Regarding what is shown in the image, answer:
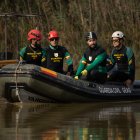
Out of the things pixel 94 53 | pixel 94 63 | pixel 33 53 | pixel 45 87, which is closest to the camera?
pixel 45 87

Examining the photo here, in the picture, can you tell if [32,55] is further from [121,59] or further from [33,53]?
[121,59]

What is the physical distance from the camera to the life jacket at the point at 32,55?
54.6 feet

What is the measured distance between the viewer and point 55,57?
54.5 feet

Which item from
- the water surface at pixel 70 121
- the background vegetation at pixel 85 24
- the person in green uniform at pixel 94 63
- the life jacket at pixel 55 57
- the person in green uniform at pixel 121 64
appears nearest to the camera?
the water surface at pixel 70 121

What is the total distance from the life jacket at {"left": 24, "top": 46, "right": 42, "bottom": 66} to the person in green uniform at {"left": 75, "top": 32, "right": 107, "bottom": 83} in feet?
3.31

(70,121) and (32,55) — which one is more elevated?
(32,55)

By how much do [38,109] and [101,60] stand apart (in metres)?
1.92

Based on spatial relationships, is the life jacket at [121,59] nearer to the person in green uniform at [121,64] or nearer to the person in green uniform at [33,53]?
the person in green uniform at [121,64]

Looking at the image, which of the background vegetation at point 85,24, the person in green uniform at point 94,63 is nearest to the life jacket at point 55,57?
the person in green uniform at point 94,63

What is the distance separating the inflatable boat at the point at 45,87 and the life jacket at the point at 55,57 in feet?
3.58

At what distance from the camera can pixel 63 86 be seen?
610 inches

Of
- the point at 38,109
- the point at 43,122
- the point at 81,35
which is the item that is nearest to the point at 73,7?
the point at 81,35

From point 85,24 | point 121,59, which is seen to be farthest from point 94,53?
point 85,24

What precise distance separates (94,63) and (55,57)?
1056 millimetres
